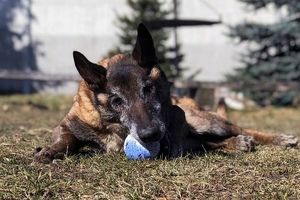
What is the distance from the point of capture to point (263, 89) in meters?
14.2

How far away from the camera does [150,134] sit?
4523 mm

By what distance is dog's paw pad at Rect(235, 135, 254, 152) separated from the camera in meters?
5.66

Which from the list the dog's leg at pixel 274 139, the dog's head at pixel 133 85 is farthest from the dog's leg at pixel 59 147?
the dog's leg at pixel 274 139

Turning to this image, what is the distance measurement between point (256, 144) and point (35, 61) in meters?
16.4

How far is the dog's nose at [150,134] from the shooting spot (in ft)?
14.8

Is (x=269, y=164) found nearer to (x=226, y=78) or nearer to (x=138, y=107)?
(x=138, y=107)

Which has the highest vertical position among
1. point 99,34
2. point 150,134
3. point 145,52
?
point 145,52

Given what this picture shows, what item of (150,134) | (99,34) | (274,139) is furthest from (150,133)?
(99,34)

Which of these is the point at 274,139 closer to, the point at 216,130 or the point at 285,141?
the point at 285,141

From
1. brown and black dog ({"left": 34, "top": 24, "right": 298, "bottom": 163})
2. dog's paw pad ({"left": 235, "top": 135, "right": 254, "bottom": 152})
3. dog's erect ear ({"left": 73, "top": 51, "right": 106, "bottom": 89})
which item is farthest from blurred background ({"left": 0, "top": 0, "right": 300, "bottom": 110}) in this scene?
dog's erect ear ({"left": 73, "top": 51, "right": 106, "bottom": 89})

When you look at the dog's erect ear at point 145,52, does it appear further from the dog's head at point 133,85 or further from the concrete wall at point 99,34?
the concrete wall at point 99,34

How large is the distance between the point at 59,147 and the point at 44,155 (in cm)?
25

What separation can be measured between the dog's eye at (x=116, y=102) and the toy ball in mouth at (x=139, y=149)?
29 cm

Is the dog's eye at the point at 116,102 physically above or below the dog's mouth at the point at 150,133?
above
